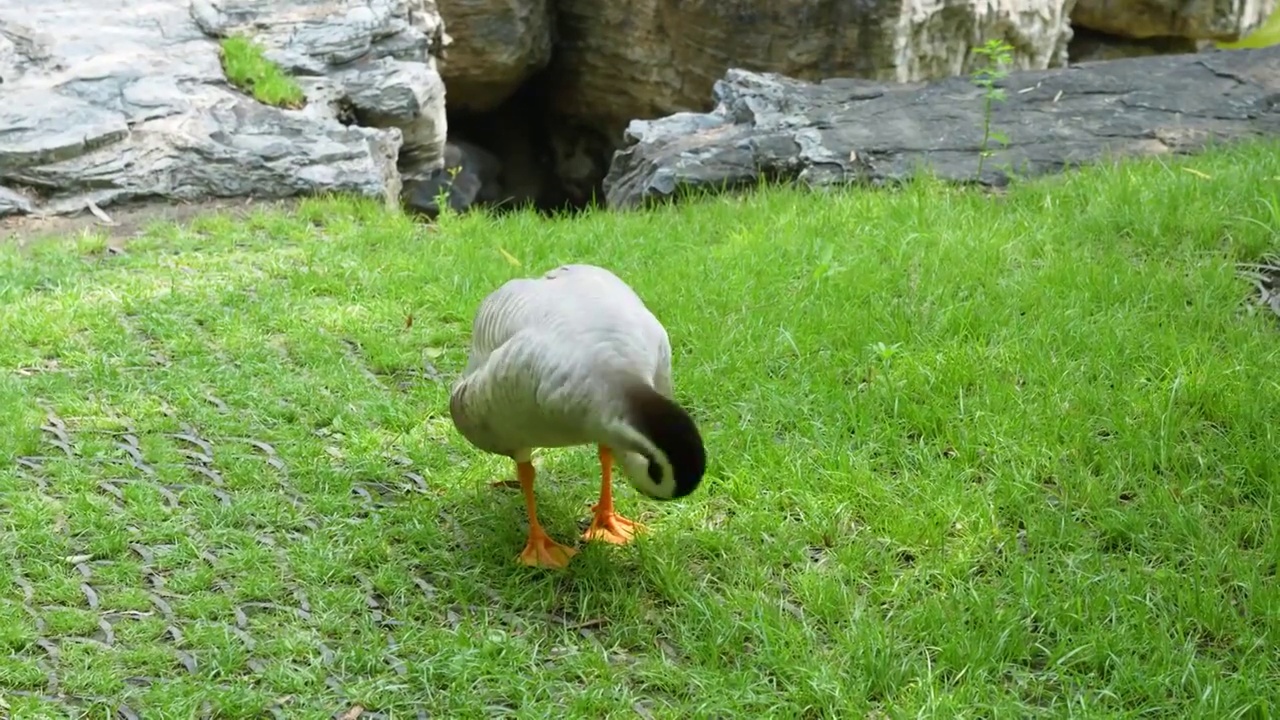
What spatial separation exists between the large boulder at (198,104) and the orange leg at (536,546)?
3.83 metres

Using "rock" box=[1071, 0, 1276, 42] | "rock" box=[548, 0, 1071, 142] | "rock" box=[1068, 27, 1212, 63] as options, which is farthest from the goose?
"rock" box=[1068, 27, 1212, 63]

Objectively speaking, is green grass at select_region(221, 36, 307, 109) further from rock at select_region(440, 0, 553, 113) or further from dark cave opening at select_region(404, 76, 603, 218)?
dark cave opening at select_region(404, 76, 603, 218)

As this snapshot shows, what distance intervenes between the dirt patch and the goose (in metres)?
3.57

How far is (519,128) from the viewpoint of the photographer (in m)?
11.8

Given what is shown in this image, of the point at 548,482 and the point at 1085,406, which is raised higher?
the point at 1085,406

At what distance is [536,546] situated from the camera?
3.57m

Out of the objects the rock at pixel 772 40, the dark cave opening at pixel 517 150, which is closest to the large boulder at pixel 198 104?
the rock at pixel 772 40

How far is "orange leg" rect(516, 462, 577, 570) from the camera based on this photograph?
11.6 ft

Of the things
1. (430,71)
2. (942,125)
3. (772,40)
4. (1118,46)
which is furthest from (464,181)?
(1118,46)

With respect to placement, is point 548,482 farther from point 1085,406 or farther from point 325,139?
point 325,139

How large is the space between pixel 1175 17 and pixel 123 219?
881cm

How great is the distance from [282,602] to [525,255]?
9.16ft

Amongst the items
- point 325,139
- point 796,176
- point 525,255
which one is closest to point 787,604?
point 525,255

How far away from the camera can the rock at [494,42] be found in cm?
983
